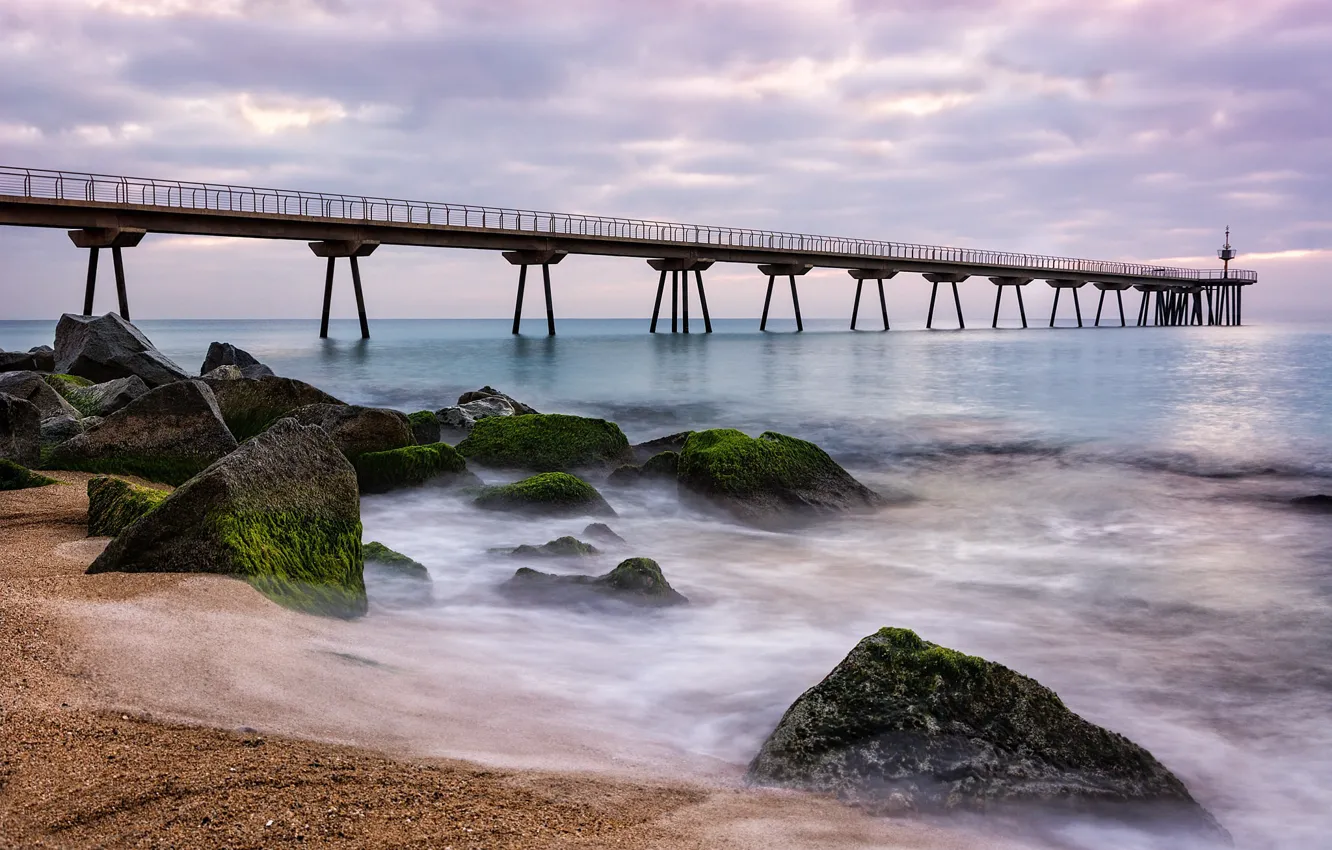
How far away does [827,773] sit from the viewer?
3.27 metres

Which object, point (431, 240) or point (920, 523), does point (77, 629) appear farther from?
point (431, 240)

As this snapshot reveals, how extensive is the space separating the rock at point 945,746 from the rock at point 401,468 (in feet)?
18.2

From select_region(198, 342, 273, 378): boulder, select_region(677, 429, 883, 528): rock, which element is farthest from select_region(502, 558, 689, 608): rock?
select_region(198, 342, 273, 378): boulder

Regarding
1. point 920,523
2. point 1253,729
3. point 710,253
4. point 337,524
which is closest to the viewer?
point 1253,729

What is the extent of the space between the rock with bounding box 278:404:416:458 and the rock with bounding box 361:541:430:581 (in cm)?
267

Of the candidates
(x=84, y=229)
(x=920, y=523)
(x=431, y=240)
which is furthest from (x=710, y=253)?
(x=920, y=523)

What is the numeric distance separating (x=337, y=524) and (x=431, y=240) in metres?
30.1

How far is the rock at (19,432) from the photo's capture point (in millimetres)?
6645

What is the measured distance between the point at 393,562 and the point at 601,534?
1936 millimetres

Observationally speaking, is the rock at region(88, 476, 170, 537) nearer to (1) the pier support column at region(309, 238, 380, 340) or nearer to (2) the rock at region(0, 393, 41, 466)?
(2) the rock at region(0, 393, 41, 466)

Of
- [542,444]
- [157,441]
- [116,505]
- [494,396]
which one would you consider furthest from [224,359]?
[116,505]

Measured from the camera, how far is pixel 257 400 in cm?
955

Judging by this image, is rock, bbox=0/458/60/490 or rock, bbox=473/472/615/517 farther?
rock, bbox=473/472/615/517

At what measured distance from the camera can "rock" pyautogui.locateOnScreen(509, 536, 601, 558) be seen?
6.67 metres
